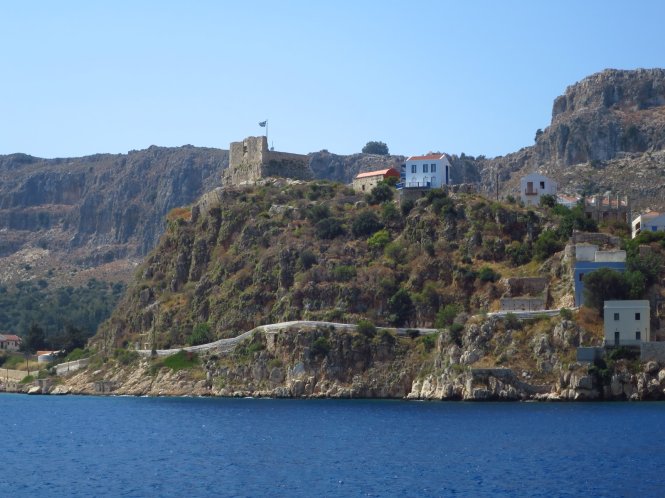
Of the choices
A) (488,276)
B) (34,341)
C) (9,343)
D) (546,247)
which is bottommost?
(9,343)

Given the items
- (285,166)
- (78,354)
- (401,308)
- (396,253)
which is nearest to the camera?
(401,308)

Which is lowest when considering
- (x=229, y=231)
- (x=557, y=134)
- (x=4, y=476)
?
(x=4, y=476)

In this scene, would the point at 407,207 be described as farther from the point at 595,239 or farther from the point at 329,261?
the point at 595,239

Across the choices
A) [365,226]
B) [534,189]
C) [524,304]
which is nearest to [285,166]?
[365,226]

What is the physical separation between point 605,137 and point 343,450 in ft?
323

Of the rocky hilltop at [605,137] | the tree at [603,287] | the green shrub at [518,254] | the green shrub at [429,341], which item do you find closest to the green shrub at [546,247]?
the green shrub at [518,254]

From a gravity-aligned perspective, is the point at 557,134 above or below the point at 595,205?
above

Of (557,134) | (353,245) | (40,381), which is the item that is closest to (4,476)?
(353,245)

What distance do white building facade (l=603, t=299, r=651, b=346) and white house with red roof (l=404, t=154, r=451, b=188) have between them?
3286 cm

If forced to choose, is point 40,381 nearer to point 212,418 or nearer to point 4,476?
point 212,418

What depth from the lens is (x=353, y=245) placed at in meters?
108

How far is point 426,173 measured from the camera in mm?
115375

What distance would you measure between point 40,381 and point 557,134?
6963cm

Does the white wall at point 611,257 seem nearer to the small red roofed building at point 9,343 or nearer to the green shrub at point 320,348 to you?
the green shrub at point 320,348
